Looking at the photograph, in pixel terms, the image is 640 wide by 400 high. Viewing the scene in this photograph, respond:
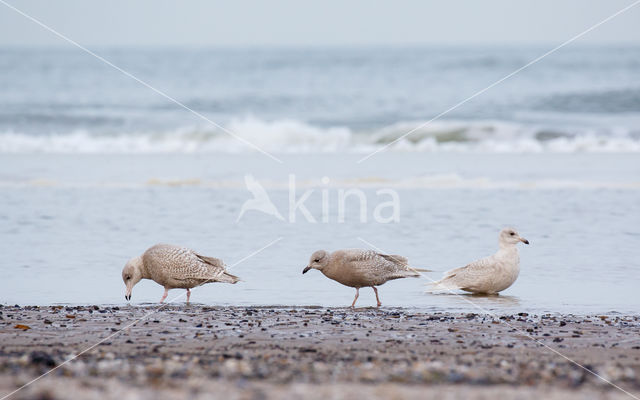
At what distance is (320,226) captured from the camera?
42.1 ft

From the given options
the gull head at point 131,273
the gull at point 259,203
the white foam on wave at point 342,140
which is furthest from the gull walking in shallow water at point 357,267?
the white foam on wave at point 342,140

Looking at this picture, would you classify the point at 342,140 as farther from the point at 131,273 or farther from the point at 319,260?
the point at 131,273

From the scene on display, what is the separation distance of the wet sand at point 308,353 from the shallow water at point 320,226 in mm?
825

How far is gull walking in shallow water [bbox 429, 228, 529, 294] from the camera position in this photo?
9062mm

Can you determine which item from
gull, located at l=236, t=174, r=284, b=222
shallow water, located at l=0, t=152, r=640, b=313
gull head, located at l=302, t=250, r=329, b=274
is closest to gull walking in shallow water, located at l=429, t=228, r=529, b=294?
shallow water, located at l=0, t=152, r=640, b=313

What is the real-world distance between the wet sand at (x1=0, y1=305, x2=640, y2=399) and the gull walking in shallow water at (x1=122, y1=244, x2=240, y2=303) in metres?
0.41

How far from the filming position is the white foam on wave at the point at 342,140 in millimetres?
24797

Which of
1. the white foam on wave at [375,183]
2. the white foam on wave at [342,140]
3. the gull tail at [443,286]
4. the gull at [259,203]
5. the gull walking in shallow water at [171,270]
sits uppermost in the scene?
the white foam on wave at [342,140]

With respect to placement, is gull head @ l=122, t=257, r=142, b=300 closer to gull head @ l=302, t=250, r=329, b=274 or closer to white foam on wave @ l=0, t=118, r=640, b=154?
gull head @ l=302, t=250, r=329, b=274

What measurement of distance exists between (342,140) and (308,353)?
21.4 metres

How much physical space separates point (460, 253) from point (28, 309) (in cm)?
523

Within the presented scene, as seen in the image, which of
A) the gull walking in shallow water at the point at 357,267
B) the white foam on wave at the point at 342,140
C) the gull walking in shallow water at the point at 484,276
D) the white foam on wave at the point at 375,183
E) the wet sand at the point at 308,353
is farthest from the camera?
the white foam on wave at the point at 342,140

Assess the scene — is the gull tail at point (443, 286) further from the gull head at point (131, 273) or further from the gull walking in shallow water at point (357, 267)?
the gull head at point (131, 273)

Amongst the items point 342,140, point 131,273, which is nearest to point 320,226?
point 131,273
